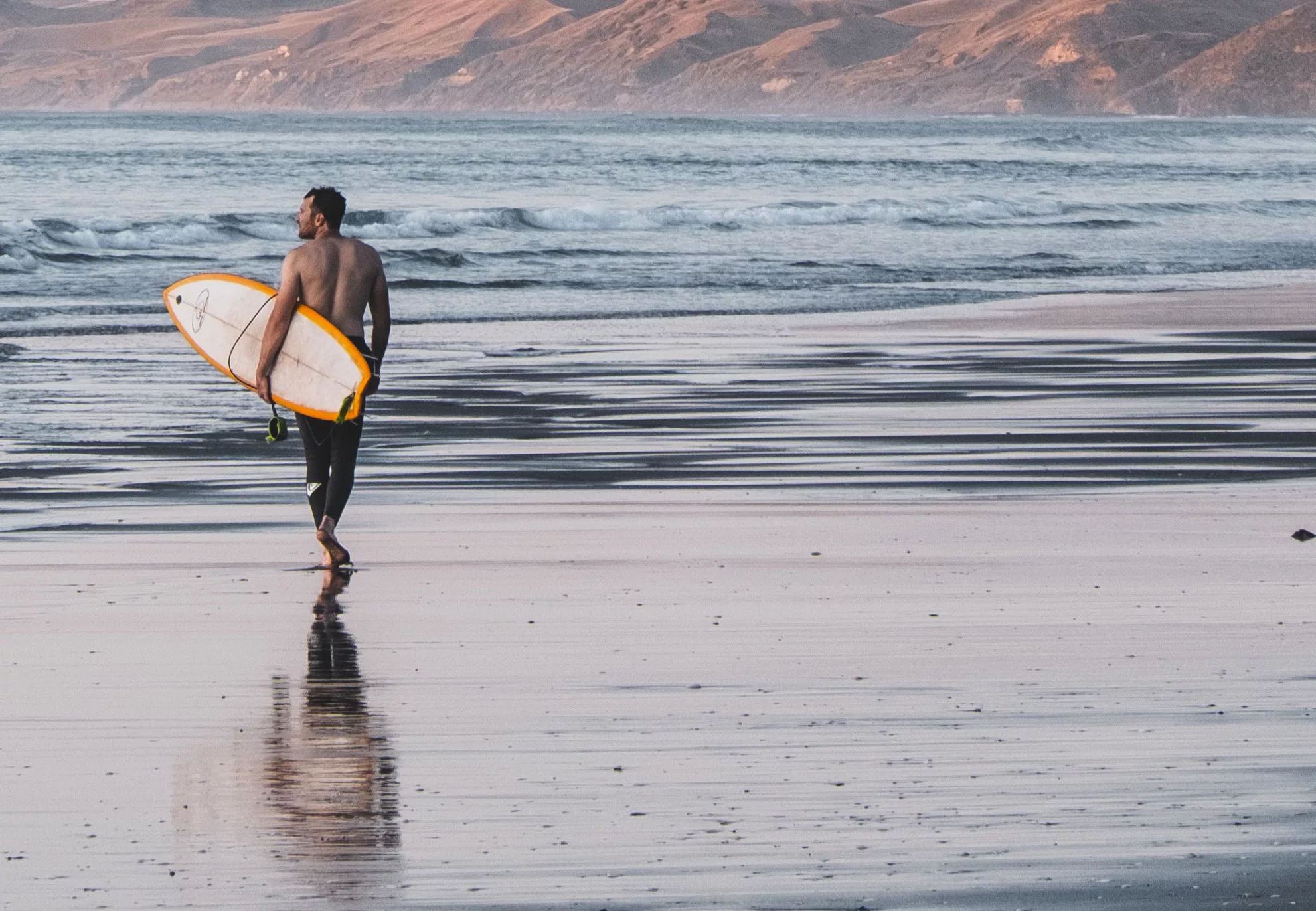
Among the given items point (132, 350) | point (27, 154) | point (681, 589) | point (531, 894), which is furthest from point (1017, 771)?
point (27, 154)

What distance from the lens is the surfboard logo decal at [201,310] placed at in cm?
916

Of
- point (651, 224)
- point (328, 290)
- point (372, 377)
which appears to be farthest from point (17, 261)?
point (372, 377)

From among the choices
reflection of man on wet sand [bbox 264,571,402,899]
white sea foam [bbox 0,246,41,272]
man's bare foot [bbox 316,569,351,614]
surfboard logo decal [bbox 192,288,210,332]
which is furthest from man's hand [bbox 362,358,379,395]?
white sea foam [bbox 0,246,41,272]

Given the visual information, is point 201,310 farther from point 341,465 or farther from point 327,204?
point 341,465

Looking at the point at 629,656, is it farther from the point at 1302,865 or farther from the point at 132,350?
the point at 132,350

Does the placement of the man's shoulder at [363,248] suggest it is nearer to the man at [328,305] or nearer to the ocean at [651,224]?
the man at [328,305]

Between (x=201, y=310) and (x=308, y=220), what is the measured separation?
4.27 feet

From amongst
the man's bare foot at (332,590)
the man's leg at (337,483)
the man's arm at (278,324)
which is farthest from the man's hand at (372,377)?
the man's bare foot at (332,590)

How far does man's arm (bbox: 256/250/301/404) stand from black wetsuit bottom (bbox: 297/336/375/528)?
19 centimetres

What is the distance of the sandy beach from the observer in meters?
4.37

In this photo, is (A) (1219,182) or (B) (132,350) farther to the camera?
(A) (1219,182)

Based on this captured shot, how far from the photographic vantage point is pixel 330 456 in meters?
8.21

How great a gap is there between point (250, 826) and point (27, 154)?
63.9 metres

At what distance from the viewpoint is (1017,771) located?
5.02 m
